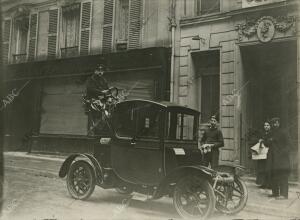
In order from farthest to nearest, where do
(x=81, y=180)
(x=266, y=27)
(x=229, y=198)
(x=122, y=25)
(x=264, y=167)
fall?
1. (x=122, y=25)
2. (x=266, y=27)
3. (x=264, y=167)
4. (x=81, y=180)
5. (x=229, y=198)

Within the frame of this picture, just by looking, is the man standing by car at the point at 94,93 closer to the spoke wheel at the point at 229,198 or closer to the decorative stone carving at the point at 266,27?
the spoke wheel at the point at 229,198

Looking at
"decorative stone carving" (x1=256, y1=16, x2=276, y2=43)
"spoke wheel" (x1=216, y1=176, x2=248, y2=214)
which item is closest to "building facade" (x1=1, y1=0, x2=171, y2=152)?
"decorative stone carving" (x1=256, y1=16, x2=276, y2=43)

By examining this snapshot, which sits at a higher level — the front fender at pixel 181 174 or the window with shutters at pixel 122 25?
the window with shutters at pixel 122 25

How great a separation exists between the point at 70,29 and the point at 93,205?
22.0 feet

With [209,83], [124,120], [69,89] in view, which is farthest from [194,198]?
[69,89]

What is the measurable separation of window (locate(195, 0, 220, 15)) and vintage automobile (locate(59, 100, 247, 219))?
400 cm

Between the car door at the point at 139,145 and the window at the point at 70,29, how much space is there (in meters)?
5.92

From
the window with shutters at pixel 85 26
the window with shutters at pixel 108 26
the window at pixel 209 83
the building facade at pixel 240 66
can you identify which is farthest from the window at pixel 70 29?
the window at pixel 209 83

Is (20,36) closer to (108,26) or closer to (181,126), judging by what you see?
(108,26)

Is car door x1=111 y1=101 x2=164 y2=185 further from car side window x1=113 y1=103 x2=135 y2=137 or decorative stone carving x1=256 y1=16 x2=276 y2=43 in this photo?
decorative stone carving x1=256 y1=16 x2=276 y2=43

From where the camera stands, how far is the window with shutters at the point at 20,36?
33.3ft

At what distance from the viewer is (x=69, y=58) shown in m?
9.83

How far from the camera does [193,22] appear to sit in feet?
26.1

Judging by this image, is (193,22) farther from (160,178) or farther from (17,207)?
(17,207)
